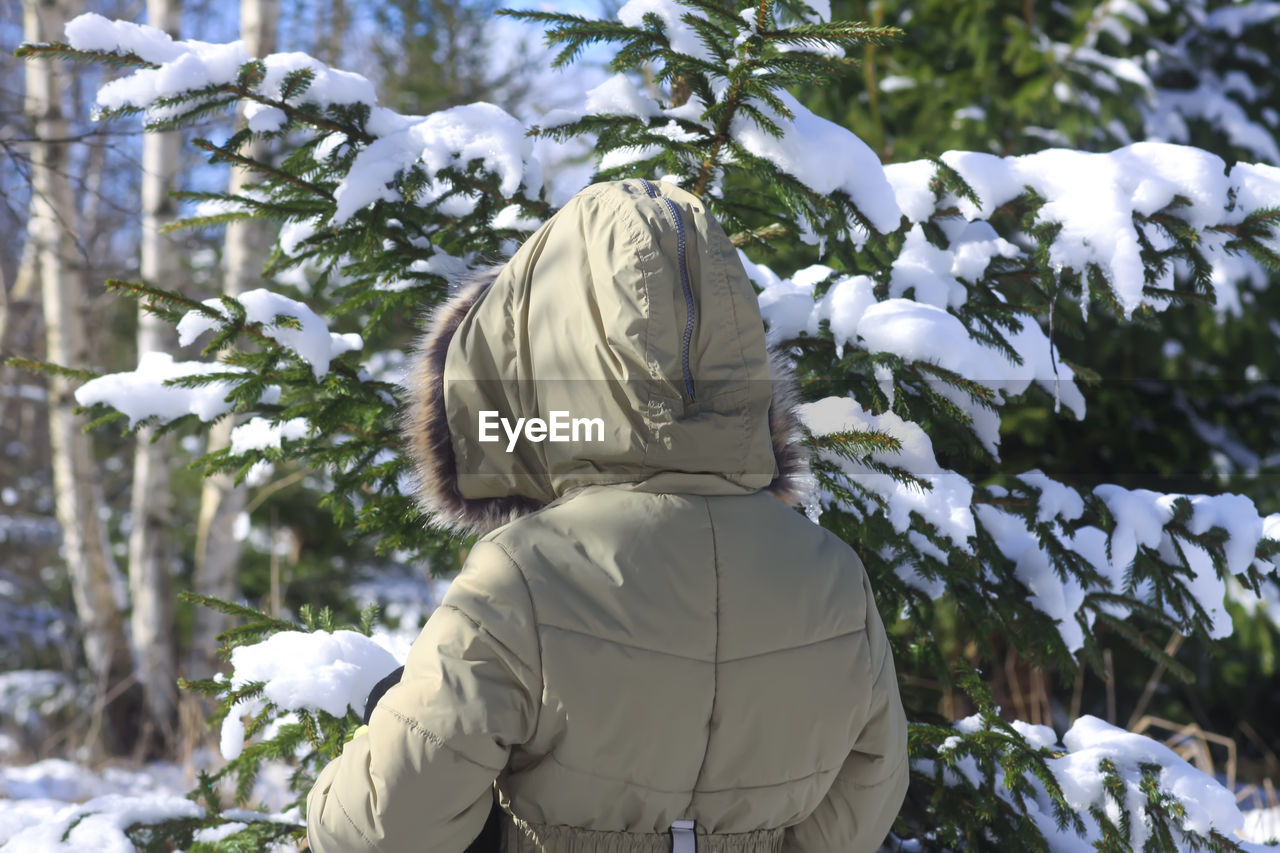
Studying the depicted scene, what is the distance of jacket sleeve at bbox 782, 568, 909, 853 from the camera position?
1.46 metres

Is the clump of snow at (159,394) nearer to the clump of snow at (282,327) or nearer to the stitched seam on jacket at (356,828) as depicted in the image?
the clump of snow at (282,327)

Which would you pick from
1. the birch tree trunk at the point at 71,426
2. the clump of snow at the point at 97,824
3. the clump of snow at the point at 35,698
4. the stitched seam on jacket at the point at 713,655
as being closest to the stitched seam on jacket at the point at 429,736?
the stitched seam on jacket at the point at 713,655

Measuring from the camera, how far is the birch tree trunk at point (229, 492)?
5445 millimetres

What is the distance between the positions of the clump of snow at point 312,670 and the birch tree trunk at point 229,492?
371 cm

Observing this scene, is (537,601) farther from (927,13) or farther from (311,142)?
(927,13)

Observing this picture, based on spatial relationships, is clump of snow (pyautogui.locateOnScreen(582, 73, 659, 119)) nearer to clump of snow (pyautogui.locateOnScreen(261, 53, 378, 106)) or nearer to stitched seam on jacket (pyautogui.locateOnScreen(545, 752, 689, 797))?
clump of snow (pyautogui.locateOnScreen(261, 53, 378, 106))

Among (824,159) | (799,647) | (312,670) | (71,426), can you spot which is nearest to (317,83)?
(824,159)

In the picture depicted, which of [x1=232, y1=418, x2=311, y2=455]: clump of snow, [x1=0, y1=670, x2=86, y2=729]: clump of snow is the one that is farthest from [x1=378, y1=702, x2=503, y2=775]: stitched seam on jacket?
[x1=0, y1=670, x2=86, y2=729]: clump of snow

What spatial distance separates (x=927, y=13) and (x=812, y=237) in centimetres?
307

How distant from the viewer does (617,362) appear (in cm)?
127

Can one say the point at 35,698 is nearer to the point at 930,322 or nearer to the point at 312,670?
the point at 312,670

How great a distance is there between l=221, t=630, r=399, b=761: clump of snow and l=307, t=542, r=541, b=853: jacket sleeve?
654mm

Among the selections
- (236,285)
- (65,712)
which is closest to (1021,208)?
(236,285)

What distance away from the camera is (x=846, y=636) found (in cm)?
138
